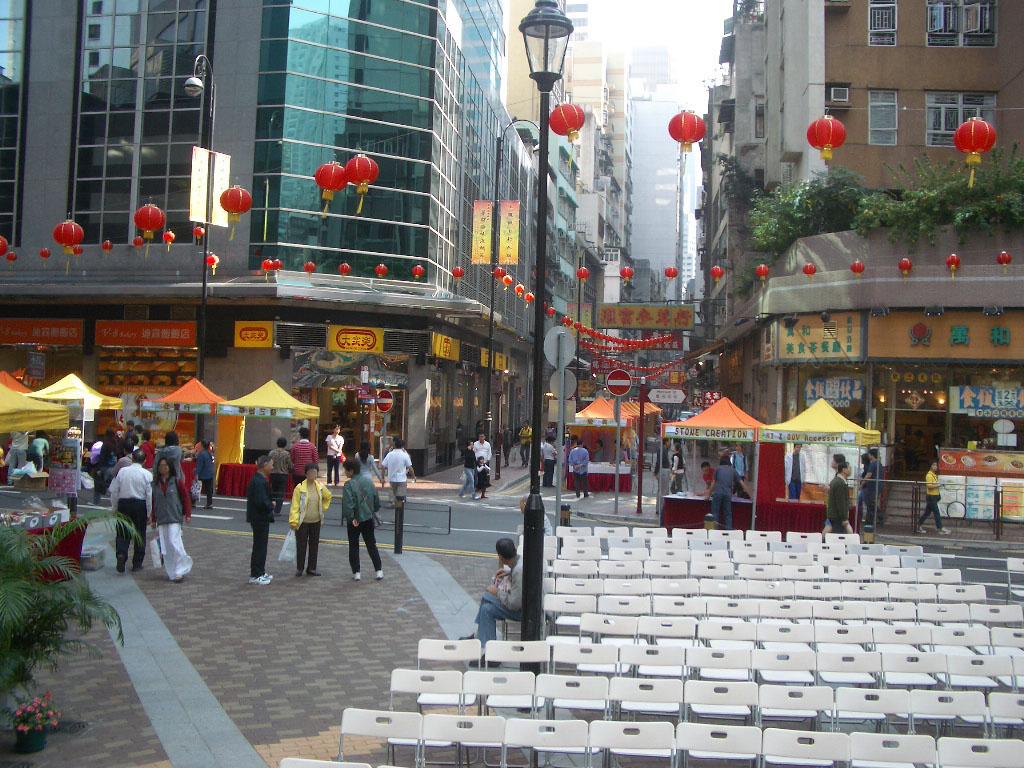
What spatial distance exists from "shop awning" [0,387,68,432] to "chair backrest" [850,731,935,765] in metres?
12.6

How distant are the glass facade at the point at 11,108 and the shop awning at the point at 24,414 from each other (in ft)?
69.1

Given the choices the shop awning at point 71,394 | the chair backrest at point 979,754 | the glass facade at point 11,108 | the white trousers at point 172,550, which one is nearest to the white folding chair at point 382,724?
the chair backrest at point 979,754

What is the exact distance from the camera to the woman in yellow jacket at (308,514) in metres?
12.5

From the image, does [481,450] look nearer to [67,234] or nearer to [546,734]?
[67,234]

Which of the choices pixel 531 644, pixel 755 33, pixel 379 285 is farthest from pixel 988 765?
pixel 755 33

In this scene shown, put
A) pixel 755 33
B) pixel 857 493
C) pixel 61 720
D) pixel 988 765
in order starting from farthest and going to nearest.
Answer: pixel 755 33 < pixel 857 493 < pixel 61 720 < pixel 988 765

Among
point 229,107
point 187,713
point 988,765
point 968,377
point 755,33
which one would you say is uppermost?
point 755,33

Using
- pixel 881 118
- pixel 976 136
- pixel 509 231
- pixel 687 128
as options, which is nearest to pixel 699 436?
pixel 687 128

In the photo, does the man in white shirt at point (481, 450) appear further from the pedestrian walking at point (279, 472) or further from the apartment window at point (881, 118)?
the apartment window at point (881, 118)

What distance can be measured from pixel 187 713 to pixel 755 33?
43.8m

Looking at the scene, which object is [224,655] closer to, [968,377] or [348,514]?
[348,514]

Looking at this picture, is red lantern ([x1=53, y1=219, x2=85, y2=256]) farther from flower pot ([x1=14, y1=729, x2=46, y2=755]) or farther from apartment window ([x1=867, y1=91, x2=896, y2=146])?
apartment window ([x1=867, y1=91, x2=896, y2=146])

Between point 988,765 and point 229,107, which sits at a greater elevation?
point 229,107

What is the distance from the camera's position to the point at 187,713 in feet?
24.3
